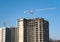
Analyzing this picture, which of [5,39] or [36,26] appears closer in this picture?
[36,26]

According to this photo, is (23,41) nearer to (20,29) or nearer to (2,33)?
(20,29)

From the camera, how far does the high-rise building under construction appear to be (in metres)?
84.6

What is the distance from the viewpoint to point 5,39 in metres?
92.5

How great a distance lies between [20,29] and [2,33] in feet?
39.4

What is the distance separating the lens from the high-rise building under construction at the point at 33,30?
84562 mm

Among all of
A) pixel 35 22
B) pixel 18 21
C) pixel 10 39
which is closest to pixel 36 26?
pixel 35 22

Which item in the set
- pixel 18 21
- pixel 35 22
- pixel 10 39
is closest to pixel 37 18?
pixel 35 22

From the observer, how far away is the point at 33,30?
87.8 m

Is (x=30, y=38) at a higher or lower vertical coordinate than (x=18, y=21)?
lower

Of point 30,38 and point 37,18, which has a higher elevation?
point 37,18

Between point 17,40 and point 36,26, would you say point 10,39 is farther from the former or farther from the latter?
point 36,26

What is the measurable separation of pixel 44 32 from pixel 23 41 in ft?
28.4

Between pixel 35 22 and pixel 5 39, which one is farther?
pixel 5 39

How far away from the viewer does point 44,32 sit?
278ft
